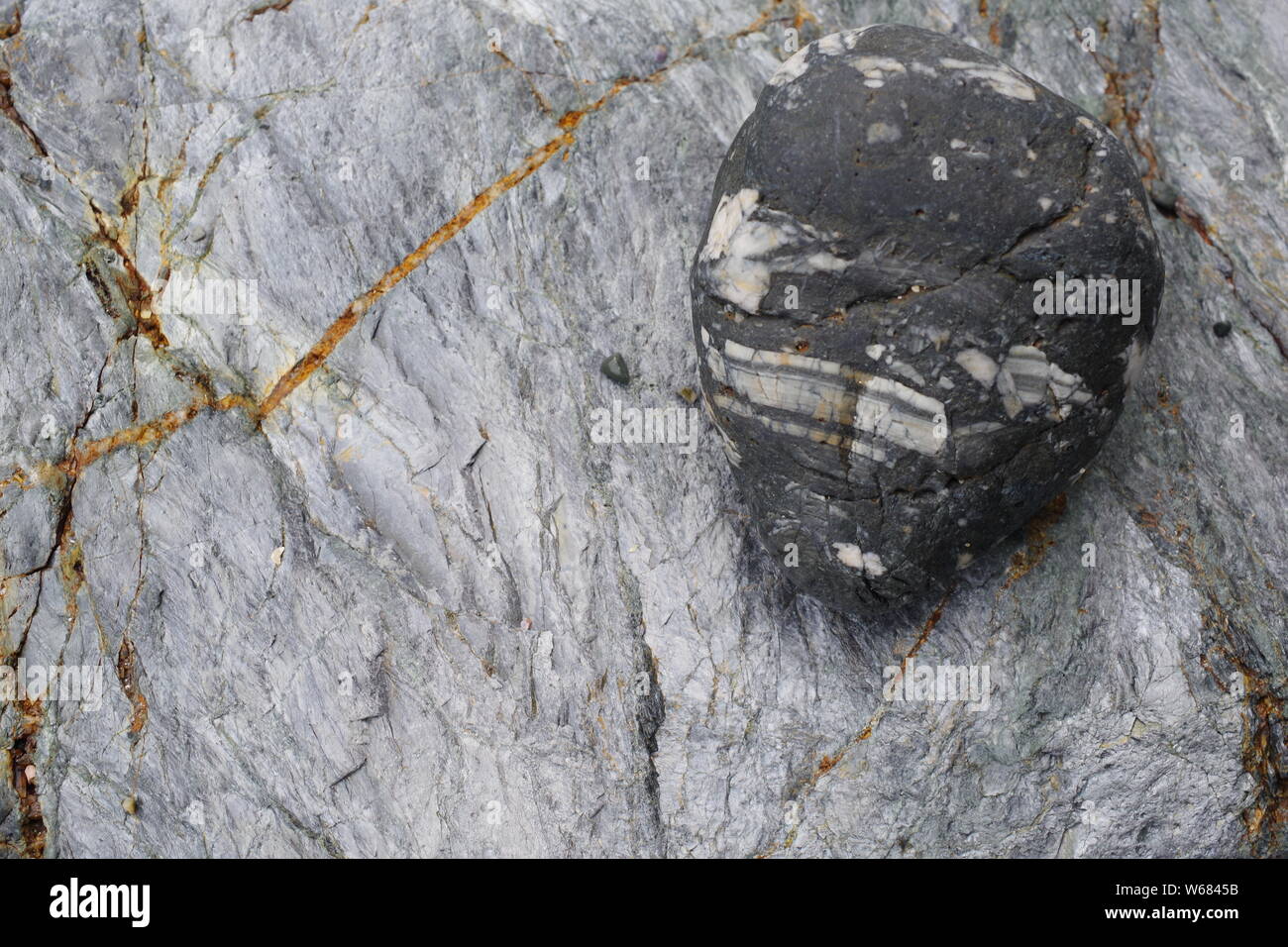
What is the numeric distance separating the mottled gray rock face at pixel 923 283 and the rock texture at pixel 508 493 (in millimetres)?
688

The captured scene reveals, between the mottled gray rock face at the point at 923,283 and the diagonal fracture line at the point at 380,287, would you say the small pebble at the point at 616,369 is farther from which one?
the diagonal fracture line at the point at 380,287

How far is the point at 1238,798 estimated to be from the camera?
4.29 metres

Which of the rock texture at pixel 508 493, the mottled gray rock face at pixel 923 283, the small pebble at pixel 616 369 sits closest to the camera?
the mottled gray rock face at pixel 923 283

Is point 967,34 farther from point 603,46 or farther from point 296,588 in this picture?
point 296,588

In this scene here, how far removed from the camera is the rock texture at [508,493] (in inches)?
173

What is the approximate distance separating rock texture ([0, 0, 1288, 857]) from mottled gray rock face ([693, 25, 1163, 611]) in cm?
69

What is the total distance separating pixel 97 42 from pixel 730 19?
9.95 ft

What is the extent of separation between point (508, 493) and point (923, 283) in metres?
2.01

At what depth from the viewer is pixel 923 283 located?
373cm

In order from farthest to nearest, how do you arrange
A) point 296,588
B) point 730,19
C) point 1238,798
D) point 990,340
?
point 730,19
point 296,588
point 1238,798
point 990,340

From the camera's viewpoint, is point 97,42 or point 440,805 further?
point 97,42

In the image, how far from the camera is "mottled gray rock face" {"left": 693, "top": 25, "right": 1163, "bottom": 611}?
3.70 metres

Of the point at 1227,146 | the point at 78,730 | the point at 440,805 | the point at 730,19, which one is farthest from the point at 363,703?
the point at 1227,146

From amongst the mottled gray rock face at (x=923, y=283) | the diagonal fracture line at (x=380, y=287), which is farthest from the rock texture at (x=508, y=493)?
the mottled gray rock face at (x=923, y=283)
